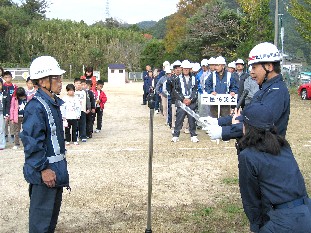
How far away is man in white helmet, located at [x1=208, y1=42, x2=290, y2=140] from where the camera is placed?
3881mm

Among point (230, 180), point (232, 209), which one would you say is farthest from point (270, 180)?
point (230, 180)

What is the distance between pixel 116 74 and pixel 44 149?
34861 millimetres

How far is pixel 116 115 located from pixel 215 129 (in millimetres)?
13564

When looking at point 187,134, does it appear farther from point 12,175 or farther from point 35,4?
point 35,4

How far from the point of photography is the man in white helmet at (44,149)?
13.6ft

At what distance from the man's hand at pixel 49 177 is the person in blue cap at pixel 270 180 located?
70.8 inches

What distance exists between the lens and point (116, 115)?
17438 millimetres

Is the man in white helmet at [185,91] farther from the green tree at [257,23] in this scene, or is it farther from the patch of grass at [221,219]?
the green tree at [257,23]

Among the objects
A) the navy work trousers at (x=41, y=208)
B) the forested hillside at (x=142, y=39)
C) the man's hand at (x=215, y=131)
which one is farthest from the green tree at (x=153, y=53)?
the man's hand at (x=215, y=131)

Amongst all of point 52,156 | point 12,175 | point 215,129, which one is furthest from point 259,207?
point 12,175

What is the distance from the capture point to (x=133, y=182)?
7.64 metres

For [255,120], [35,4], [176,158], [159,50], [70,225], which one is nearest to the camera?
[255,120]

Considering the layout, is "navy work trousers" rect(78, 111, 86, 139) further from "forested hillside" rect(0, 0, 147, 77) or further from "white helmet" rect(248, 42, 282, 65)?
"forested hillside" rect(0, 0, 147, 77)

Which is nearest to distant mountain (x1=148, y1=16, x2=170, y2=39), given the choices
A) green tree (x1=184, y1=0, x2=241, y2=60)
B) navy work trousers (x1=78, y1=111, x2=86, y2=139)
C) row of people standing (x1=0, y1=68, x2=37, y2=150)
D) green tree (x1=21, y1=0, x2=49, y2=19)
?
green tree (x1=21, y1=0, x2=49, y2=19)
